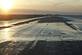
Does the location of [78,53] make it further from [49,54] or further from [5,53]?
[5,53]

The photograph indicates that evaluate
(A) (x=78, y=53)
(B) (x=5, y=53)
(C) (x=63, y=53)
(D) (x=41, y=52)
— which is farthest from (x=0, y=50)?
(A) (x=78, y=53)

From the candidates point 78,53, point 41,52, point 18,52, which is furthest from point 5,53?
point 78,53

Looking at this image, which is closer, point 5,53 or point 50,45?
point 5,53

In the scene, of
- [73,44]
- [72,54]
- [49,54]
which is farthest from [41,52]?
[73,44]

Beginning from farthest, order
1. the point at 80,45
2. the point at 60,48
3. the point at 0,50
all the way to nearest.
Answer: the point at 80,45 < the point at 60,48 < the point at 0,50

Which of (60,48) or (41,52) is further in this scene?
(60,48)

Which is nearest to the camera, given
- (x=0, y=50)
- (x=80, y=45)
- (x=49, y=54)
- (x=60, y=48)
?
(x=49, y=54)

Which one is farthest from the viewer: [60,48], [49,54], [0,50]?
[60,48]

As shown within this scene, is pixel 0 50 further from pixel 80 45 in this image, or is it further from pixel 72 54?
pixel 80 45

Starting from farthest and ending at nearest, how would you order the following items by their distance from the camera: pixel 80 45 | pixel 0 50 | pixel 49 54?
1. pixel 80 45
2. pixel 0 50
3. pixel 49 54
